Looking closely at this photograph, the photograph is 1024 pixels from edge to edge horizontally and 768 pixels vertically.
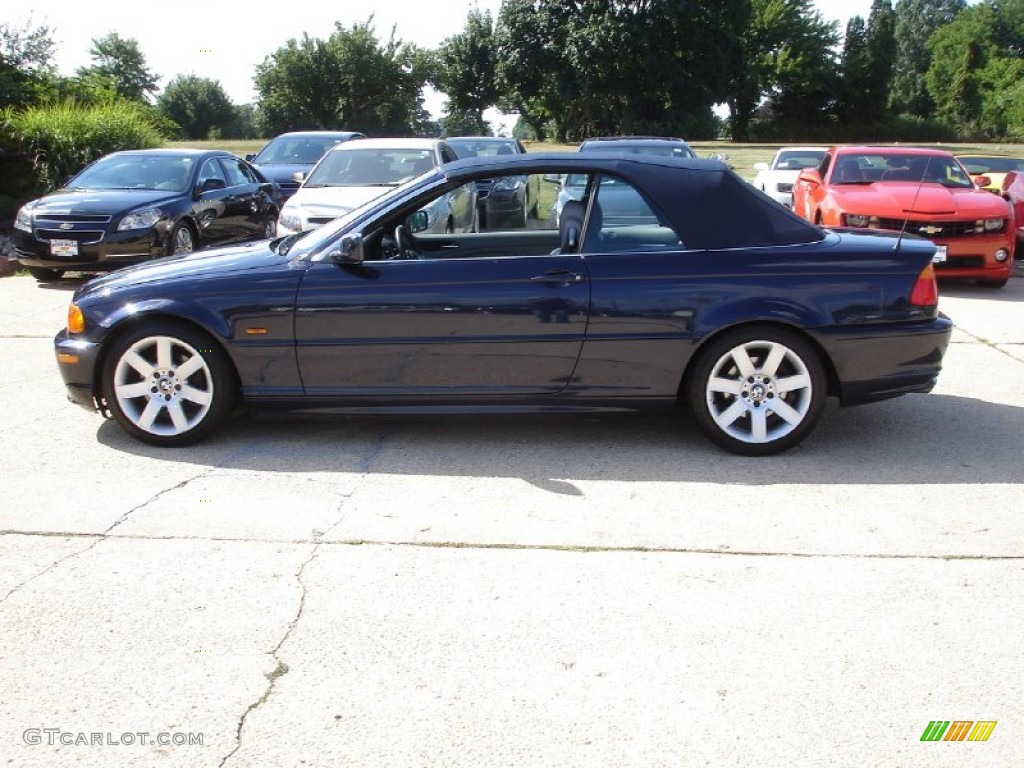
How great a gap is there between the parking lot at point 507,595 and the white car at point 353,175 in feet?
17.4

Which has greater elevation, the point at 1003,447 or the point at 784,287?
the point at 784,287

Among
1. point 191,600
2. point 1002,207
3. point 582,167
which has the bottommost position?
point 191,600


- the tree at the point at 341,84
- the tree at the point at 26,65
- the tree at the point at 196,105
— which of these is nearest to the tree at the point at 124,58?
the tree at the point at 196,105

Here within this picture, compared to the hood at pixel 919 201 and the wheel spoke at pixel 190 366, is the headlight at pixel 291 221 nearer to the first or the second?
the wheel spoke at pixel 190 366

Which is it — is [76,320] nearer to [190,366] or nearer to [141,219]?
[190,366]

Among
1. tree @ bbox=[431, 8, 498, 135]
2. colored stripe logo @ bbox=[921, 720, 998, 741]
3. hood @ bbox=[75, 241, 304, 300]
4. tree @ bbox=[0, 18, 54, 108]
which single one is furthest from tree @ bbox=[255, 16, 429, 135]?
colored stripe logo @ bbox=[921, 720, 998, 741]

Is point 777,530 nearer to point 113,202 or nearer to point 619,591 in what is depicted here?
point 619,591

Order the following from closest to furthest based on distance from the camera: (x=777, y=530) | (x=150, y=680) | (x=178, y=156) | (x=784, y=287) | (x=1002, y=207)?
(x=150, y=680)
(x=777, y=530)
(x=784, y=287)
(x=1002, y=207)
(x=178, y=156)

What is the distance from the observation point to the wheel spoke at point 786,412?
17.9 ft

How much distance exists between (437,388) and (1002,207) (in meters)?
8.26

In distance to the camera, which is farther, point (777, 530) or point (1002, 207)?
point (1002, 207)

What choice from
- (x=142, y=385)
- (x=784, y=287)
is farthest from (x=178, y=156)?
(x=784, y=287)

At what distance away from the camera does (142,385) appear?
5.56 meters

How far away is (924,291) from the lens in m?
5.54
